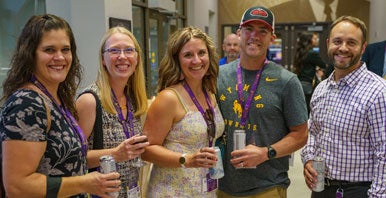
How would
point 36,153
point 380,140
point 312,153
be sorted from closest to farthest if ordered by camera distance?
point 36,153, point 380,140, point 312,153

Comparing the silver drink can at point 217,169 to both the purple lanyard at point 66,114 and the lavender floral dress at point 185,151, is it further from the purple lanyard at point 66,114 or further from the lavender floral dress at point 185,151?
the purple lanyard at point 66,114

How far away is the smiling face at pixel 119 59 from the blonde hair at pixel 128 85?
29 millimetres

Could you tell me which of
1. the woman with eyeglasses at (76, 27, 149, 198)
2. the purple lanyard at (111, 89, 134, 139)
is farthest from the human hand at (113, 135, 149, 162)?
the purple lanyard at (111, 89, 134, 139)

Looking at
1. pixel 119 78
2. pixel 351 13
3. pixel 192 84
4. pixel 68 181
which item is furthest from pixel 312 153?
pixel 351 13

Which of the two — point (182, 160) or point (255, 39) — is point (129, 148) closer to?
point (182, 160)

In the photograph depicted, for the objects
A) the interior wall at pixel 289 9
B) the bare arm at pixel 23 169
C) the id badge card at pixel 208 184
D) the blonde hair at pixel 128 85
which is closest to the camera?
the bare arm at pixel 23 169

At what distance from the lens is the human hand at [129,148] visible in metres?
1.64

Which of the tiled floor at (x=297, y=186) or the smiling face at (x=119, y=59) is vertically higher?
the smiling face at (x=119, y=59)

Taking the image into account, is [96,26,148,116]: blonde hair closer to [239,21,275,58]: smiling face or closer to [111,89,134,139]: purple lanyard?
[111,89,134,139]: purple lanyard

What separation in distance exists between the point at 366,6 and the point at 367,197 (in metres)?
10.9

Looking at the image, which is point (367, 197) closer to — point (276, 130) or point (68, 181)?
point (276, 130)

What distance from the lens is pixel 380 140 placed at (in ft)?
5.85

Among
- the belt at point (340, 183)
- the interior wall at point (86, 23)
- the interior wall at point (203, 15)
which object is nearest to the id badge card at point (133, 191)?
the belt at point (340, 183)

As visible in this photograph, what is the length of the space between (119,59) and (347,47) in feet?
3.90
